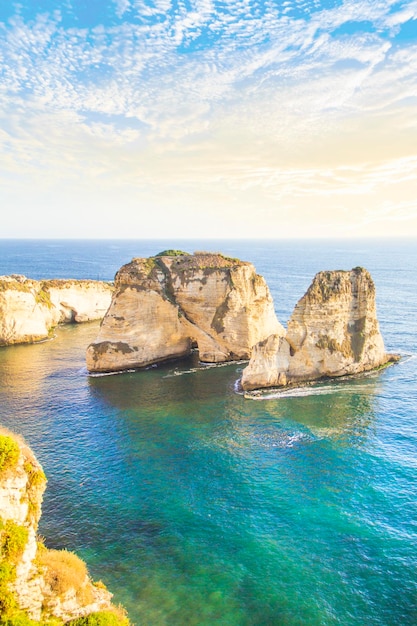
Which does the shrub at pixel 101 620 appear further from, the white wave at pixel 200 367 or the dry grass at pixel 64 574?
the white wave at pixel 200 367

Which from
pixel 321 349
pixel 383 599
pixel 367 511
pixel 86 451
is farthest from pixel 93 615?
pixel 321 349

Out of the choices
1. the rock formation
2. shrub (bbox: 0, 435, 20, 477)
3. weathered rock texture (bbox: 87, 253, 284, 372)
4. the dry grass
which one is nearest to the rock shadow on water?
weathered rock texture (bbox: 87, 253, 284, 372)

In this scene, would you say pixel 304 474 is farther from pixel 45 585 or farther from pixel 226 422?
pixel 45 585

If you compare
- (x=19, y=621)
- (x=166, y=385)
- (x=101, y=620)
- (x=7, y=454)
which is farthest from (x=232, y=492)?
(x=166, y=385)

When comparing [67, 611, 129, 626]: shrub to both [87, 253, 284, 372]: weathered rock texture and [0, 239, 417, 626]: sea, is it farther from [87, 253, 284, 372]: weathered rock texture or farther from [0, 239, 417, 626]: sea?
[87, 253, 284, 372]: weathered rock texture

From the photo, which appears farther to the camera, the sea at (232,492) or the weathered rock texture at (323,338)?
the weathered rock texture at (323,338)

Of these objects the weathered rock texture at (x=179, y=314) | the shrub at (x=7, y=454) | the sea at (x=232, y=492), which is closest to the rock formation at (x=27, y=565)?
the shrub at (x=7, y=454)
